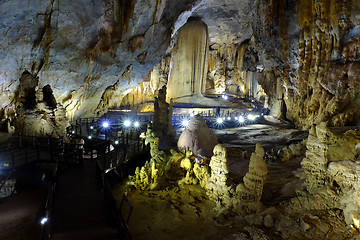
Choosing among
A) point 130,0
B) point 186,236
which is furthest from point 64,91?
point 186,236

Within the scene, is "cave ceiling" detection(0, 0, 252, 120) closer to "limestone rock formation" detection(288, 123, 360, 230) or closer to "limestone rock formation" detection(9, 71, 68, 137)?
"limestone rock formation" detection(9, 71, 68, 137)

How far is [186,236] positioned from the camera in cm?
700

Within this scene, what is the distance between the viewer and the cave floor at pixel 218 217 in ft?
20.2

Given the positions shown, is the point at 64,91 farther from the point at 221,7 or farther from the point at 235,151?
the point at 221,7

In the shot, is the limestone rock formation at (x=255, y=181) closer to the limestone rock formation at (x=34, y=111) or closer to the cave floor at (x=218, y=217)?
the cave floor at (x=218, y=217)

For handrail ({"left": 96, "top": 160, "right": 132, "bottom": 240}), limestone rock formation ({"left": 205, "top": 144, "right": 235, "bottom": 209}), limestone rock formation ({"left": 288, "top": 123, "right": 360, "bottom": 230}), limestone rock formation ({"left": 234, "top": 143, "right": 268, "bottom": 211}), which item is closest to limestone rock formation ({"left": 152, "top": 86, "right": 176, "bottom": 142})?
limestone rock formation ({"left": 205, "top": 144, "right": 235, "bottom": 209})

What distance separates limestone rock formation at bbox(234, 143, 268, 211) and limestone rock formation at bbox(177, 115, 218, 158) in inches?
169

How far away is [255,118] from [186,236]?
20153 mm

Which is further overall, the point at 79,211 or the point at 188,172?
the point at 188,172

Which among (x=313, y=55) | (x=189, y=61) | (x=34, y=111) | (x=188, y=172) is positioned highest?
(x=189, y=61)

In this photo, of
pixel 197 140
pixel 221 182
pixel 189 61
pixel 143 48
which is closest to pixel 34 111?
pixel 143 48

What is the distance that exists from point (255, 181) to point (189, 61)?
2157 cm

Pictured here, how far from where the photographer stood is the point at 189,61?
27188mm

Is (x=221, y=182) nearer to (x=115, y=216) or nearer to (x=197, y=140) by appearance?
(x=197, y=140)
